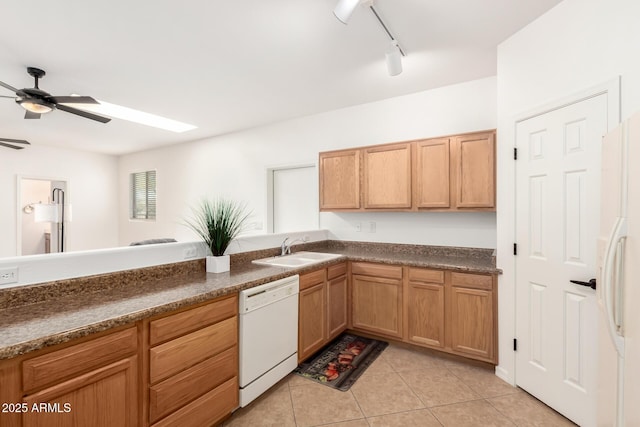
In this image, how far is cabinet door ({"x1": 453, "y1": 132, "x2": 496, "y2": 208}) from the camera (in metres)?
2.58

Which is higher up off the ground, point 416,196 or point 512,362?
point 416,196

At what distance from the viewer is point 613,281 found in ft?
3.86

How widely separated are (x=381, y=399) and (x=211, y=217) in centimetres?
188

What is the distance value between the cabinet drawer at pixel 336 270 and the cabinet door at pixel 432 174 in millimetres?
1008

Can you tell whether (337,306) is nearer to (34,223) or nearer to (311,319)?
(311,319)

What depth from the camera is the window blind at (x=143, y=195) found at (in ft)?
20.3

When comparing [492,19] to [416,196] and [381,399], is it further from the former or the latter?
[381,399]

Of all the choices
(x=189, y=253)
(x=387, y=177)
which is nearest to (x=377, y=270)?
(x=387, y=177)

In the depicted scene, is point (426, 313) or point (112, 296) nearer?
point (112, 296)

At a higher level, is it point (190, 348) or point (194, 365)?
point (190, 348)

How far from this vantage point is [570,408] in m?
1.84

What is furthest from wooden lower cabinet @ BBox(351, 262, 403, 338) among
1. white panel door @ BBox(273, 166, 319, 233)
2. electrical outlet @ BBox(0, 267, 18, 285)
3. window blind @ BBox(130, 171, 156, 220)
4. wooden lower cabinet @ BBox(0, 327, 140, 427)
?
window blind @ BBox(130, 171, 156, 220)

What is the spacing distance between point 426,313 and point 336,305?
2.86 ft

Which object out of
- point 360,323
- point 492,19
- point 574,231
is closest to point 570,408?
point 574,231
